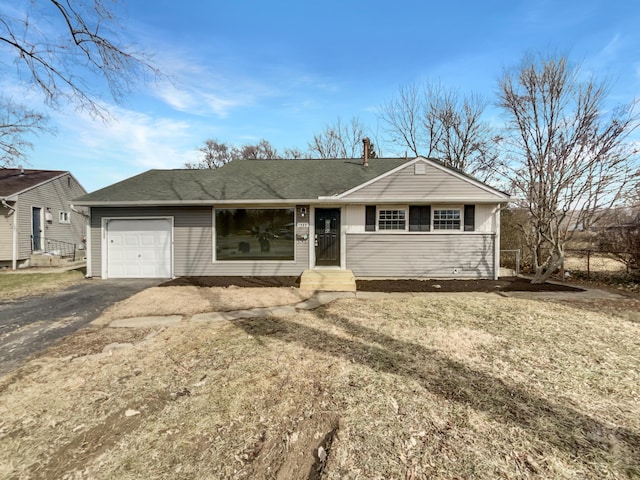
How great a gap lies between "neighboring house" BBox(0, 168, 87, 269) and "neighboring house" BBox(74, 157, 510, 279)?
3.97 metres

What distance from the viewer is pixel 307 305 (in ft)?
22.6

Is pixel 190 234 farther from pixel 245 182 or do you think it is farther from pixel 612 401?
pixel 612 401

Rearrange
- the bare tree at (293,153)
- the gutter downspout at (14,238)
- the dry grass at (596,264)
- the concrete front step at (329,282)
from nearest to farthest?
the concrete front step at (329,282) → the dry grass at (596,264) → the gutter downspout at (14,238) → the bare tree at (293,153)

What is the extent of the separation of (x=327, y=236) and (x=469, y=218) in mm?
4468

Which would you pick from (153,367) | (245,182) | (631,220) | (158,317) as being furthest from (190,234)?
(631,220)

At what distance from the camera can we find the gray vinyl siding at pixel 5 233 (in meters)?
13.5

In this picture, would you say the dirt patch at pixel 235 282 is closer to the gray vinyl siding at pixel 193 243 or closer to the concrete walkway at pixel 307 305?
the gray vinyl siding at pixel 193 243

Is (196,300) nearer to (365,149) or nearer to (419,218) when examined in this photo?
(419,218)

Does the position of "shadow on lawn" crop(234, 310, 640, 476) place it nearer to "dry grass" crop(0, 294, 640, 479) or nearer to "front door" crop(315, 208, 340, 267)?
"dry grass" crop(0, 294, 640, 479)

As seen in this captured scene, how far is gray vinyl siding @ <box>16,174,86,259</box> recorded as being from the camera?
46.4 ft

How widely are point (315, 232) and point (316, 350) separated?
6.29 meters

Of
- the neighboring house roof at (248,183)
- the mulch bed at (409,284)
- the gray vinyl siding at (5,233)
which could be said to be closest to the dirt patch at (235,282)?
the mulch bed at (409,284)

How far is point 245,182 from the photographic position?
11336mm

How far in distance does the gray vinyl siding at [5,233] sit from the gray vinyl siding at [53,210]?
287 millimetres
